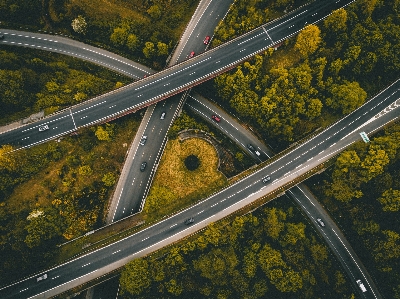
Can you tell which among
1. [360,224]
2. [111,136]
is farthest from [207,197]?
[360,224]

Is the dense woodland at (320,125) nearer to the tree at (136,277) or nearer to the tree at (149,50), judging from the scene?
the tree at (136,277)

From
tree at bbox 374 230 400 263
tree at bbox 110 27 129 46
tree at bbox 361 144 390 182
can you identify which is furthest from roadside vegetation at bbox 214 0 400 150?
tree at bbox 374 230 400 263

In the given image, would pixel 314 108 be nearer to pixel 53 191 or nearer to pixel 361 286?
pixel 361 286

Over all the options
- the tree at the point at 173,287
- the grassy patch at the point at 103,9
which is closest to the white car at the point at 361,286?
the tree at the point at 173,287

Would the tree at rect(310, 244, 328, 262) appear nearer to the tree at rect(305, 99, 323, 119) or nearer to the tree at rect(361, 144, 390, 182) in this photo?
the tree at rect(361, 144, 390, 182)

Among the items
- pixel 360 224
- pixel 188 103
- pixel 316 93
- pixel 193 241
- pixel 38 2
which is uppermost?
pixel 38 2

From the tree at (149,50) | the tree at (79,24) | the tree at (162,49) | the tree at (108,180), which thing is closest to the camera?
the tree at (108,180)

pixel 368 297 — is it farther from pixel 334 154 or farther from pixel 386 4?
pixel 386 4
